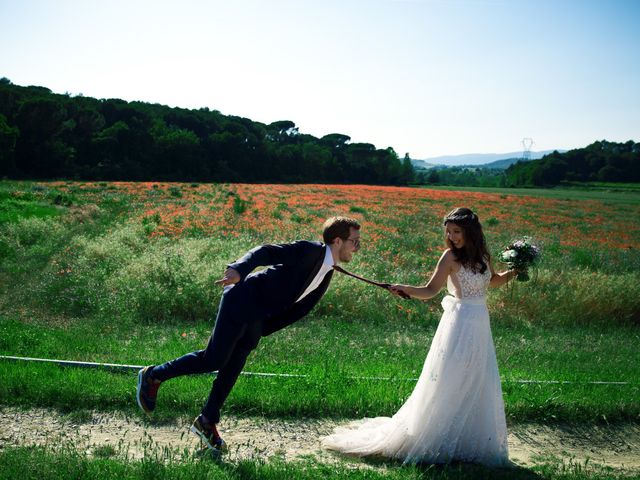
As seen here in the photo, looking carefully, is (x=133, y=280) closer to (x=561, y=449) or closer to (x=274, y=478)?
(x=274, y=478)

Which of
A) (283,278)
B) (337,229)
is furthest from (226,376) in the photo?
(337,229)

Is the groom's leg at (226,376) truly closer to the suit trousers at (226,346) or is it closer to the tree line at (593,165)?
the suit trousers at (226,346)

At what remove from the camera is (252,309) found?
459 centimetres

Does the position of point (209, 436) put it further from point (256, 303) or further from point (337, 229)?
point (337, 229)

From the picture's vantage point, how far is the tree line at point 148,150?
45.5 metres

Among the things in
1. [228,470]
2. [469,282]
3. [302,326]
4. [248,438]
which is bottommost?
[302,326]

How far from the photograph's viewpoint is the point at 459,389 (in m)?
4.90

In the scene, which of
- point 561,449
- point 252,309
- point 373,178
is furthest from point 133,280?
point 373,178

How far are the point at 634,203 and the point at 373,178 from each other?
3056 centimetres

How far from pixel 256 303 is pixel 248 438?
1621mm

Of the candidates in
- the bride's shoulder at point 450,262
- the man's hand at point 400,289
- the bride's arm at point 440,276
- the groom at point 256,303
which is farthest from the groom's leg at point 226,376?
the bride's shoulder at point 450,262

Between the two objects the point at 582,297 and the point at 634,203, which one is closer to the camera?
the point at 582,297

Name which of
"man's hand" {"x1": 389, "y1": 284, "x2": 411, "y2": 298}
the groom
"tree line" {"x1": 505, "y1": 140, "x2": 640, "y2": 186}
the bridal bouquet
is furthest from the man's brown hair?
"tree line" {"x1": 505, "y1": 140, "x2": 640, "y2": 186}

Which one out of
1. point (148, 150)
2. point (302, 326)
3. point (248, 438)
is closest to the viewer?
point (248, 438)
